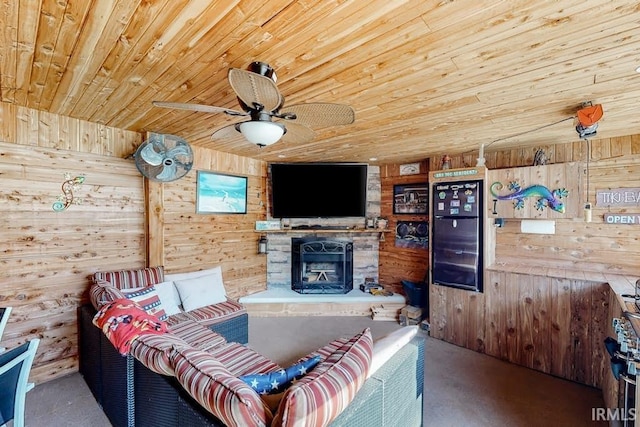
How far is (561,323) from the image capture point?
110 inches

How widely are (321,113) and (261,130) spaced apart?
405 millimetres

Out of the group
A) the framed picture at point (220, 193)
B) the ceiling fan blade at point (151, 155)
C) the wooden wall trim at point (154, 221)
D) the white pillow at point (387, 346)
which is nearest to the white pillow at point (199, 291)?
Result: the wooden wall trim at point (154, 221)

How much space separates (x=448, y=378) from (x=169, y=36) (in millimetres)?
3473

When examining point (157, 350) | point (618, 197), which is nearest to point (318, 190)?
point (157, 350)

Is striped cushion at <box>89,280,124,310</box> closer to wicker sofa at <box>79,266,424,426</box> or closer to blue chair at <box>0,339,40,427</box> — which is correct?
wicker sofa at <box>79,266,424,426</box>

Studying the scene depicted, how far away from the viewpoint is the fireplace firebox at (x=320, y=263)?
4730 mm

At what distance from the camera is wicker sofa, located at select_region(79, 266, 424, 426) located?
43.1 inches

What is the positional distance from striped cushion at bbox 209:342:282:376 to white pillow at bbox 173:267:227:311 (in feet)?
3.46

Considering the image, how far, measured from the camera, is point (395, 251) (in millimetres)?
4824

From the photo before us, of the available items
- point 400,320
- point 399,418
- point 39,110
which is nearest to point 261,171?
point 39,110

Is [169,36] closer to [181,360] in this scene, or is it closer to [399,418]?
[181,360]

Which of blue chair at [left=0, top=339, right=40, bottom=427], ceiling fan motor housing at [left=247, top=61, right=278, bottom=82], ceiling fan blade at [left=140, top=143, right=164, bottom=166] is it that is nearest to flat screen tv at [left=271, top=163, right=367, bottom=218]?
ceiling fan blade at [left=140, top=143, right=164, bottom=166]

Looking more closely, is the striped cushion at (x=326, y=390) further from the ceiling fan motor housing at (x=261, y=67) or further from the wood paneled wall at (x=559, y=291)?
the wood paneled wall at (x=559, y=291)

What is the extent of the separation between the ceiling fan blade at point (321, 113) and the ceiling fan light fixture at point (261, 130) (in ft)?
0.49
